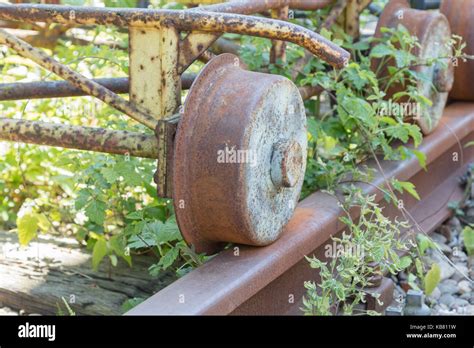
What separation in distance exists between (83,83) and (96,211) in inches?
30.2

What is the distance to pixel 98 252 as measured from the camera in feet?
13.8

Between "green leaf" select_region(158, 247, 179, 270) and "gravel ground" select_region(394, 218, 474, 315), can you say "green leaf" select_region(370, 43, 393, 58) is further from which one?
"green leaf" select_region(158, 247, 179, 270)

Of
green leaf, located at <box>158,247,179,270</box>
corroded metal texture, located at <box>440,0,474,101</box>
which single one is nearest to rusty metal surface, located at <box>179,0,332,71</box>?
green leaf, located at <box>158,247,179,270</box>

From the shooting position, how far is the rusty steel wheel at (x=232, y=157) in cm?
324

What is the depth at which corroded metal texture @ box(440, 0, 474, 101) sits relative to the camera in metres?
5.96

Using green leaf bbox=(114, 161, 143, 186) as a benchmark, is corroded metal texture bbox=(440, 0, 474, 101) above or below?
above

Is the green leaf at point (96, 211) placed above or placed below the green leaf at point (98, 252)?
above

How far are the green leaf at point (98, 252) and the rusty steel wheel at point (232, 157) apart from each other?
2.80 ft

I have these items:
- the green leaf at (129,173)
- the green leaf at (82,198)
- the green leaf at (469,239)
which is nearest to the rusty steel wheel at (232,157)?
the green leaf at (129,173)

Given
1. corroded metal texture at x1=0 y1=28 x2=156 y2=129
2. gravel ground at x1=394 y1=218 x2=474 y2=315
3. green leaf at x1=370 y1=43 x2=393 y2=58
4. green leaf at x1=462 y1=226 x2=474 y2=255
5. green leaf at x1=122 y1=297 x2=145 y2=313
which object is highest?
corroded metal texture at x1=0 y1=28 x2=156 y2=129

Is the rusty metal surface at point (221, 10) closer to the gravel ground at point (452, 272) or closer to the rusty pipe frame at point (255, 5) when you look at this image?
the rusty pipe frame at point (255, 5)

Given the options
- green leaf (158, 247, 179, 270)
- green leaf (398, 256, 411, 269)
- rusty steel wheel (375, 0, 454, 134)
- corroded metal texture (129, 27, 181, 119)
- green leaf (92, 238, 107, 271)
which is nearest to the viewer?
corroded metal texture (129, 27, 181, 119)

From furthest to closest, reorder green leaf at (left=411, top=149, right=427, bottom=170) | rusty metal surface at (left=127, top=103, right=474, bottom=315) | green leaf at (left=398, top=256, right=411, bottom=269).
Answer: green leaf at (left=411, top=149, right=427, bottom=170) → green leaf at (left=398, top=256, right=411, bottom=269) → rusty metal surface at (left=127, top=103, right=474, bottom=315)

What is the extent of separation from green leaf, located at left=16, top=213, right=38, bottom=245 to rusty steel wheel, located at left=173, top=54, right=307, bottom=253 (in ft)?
4.03
